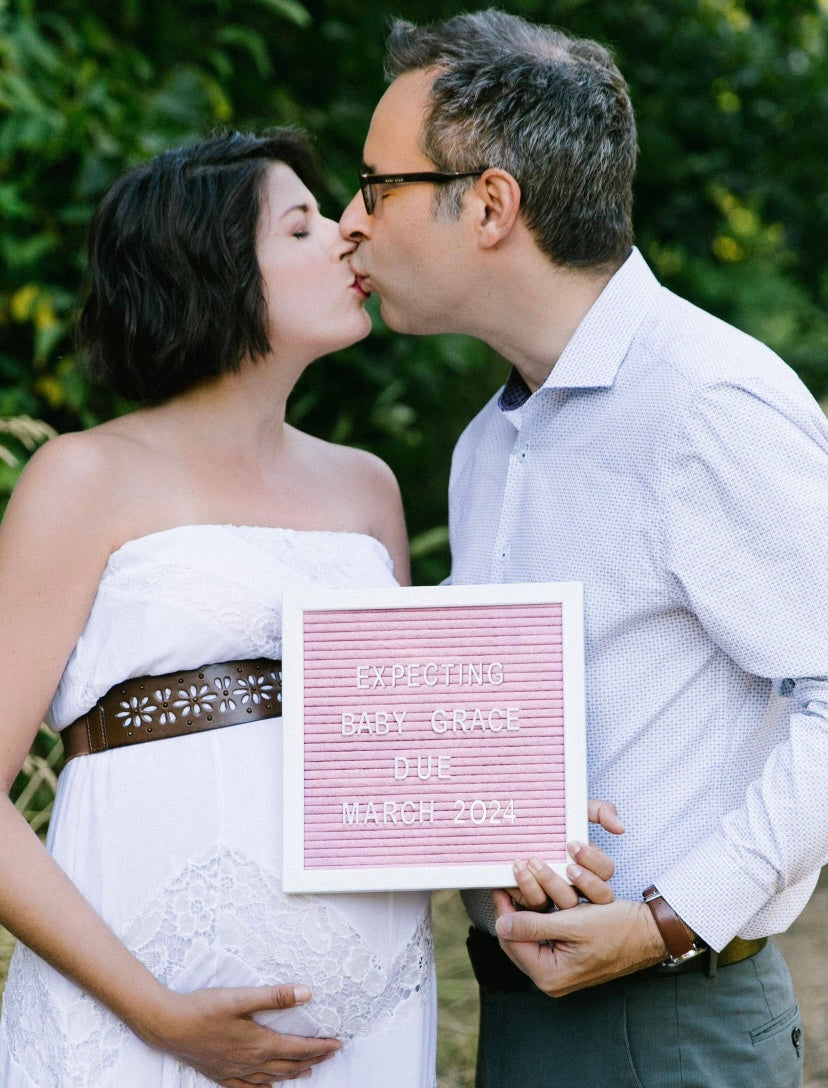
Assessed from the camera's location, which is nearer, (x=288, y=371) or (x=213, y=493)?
(x=213, y=493)

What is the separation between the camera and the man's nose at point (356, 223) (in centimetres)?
268

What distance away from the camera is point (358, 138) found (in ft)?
15.9

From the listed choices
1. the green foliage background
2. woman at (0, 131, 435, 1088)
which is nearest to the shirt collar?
woman at (0, 131, 435, 1088)

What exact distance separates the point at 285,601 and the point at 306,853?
42 cm

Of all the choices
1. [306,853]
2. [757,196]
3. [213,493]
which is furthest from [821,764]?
[757,196]

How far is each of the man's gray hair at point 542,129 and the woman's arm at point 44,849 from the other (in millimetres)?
941

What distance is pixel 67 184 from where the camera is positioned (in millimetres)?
3977

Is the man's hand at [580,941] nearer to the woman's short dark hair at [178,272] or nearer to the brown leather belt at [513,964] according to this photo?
the brown leather belt at [513,964]

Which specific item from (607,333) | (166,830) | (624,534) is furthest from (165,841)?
(607,333)

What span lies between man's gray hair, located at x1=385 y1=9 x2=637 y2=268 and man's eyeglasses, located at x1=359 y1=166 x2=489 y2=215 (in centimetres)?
1

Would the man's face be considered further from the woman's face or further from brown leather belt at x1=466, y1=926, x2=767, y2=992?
brown leather belt at x1=466, y1=926, x2=767, y2=992

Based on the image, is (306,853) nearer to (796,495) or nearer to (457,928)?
(796,495)

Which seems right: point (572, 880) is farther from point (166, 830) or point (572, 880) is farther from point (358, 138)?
point (358, 138)

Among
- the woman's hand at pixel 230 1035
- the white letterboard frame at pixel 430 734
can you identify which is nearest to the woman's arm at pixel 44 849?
the woman's hand at pixel 230 1035
